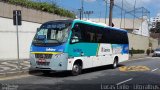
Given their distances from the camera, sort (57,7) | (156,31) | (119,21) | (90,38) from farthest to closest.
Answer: (156,31), (119,21), (57,7), (90,38)

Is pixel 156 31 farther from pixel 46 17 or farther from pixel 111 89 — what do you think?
pixel 111 89

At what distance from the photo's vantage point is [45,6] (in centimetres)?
3425

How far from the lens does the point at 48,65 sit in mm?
19875

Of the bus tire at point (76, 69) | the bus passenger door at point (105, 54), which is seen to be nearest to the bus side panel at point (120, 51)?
the bus passenger door at point (105, 54)

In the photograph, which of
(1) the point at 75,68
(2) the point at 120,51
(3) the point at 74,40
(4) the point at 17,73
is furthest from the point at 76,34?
(2) the point at 120,51

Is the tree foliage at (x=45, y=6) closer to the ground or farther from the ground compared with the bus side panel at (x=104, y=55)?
farther from the ground

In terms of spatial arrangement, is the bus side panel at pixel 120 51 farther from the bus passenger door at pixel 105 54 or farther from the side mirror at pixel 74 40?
the side mirror at pixel 74 40

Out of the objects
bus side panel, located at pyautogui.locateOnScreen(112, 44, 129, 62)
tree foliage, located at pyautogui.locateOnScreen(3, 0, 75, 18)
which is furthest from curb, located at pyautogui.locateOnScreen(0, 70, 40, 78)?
tree foliage, located at pyautogui.locateOnScreen(3, 0, 75, 18)

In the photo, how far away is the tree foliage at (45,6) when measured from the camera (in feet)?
99.0

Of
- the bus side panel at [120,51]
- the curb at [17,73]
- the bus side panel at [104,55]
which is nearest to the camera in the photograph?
the curb at [17,73]

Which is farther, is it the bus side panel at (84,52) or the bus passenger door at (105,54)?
the bus passenger door at (105,54)

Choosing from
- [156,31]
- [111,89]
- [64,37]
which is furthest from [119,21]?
[156,31]

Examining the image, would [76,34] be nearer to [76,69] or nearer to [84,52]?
[84,52]

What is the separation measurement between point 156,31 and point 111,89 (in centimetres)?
12632
